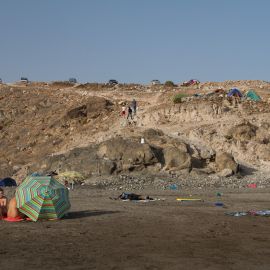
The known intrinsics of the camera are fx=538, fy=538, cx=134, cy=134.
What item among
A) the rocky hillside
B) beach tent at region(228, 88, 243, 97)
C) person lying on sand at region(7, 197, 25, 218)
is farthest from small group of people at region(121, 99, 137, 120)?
person lying on sand at region(7, 197, 25, 218)

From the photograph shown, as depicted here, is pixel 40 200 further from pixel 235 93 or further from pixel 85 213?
pixel 235 93

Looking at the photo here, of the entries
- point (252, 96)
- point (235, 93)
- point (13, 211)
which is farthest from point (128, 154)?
point (252, 96)

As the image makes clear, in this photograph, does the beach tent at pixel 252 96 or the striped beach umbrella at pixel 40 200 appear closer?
the striped beach umbrella at pixel 40 200

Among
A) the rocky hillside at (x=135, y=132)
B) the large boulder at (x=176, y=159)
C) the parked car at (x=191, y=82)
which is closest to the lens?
the large boulder at (x=176, y=159)

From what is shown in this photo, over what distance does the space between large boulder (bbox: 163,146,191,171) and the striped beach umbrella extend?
610 inches

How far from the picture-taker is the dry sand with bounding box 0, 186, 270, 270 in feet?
30.2

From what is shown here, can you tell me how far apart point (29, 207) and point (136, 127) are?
876 inches

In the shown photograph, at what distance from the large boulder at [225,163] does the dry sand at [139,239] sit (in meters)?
11.5

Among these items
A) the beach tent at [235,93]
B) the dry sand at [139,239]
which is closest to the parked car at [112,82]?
the beach tent at [235,93]

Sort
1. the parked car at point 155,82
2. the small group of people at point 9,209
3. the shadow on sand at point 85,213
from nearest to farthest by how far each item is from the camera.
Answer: the small group of people at point 9,209
the shadow on sand at point 85,213
the parked car at point 155,82

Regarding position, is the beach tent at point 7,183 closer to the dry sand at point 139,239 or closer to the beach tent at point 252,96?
A: the dry sand at point 139,239

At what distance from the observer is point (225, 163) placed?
29.9 meters

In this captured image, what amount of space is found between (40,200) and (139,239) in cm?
342

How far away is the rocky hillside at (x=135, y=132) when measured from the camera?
2959cm
